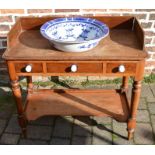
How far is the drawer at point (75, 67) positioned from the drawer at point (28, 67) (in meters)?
0.06

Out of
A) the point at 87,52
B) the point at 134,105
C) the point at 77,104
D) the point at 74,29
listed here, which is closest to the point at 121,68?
→ the point at 87,52

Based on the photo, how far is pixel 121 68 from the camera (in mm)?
1752

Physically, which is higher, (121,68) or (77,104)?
(121,68)

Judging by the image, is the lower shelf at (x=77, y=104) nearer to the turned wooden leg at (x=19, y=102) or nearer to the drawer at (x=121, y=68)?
the turned wooden leg at (x=19, y=102)

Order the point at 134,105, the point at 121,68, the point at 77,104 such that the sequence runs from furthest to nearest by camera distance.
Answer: the point at 77,104, the point at 134,105, the point at 121,68

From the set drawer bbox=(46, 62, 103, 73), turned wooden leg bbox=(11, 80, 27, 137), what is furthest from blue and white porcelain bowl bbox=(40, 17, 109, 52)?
turned wooden leg bbox=(11, 80, 27, 137)

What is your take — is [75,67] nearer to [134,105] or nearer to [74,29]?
[74,29]

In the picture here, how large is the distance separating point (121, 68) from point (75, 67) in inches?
12.1

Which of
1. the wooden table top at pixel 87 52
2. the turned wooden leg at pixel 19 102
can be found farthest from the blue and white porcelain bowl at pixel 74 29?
the turned wooden leg at pixel 19 102

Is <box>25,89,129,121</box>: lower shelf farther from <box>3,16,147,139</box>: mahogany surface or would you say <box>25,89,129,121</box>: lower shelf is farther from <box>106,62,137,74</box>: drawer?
<box>106,62,137,74</box>: drawer

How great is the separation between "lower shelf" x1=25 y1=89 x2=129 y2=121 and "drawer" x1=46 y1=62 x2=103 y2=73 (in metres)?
0.57

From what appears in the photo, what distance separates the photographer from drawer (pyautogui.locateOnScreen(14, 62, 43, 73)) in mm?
1790
